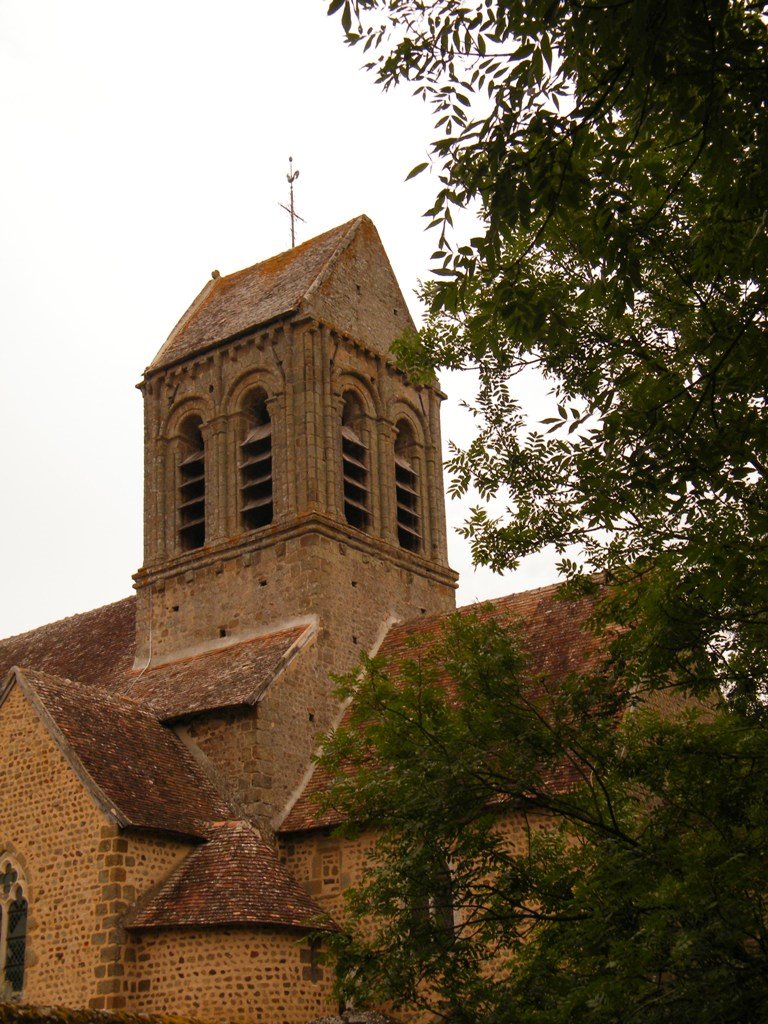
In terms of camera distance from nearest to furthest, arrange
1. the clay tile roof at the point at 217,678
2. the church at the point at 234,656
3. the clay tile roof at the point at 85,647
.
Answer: the church at the point at 234,656, the clay tile roof at the point at 217,678, the clay tile roof at the point at 85,647

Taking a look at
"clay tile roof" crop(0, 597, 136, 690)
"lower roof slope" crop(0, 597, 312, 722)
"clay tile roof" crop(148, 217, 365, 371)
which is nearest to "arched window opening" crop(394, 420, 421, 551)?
"clay tile roof" crop(148, 217, 365, 371)

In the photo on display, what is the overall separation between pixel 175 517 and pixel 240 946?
34.5 feet

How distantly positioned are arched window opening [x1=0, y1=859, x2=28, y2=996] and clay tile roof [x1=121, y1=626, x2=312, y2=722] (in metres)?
3.49

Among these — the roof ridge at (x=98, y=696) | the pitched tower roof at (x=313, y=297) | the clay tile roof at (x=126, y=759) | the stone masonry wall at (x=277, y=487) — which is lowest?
the clay tile roof at (x=126, y=759)

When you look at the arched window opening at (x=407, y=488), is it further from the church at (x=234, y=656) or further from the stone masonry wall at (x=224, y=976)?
the stone masonry wall at (x=224, y=976)

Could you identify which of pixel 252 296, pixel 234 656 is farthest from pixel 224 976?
pixel 252 296

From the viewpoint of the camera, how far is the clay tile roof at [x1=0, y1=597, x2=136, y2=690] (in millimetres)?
25422

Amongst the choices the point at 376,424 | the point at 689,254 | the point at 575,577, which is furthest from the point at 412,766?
the point at 376,424

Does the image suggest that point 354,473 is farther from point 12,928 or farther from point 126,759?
point 12,928

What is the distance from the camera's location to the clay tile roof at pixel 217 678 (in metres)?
20.4

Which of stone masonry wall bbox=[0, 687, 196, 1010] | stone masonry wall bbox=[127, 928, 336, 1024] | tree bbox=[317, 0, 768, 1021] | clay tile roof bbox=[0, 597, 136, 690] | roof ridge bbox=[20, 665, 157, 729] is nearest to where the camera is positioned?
tree bbox=[317, 0, 768, 1021]

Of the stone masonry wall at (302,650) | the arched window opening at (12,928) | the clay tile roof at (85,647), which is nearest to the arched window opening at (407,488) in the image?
the stone masonry wall at (302,650)

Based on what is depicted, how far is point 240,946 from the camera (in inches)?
659

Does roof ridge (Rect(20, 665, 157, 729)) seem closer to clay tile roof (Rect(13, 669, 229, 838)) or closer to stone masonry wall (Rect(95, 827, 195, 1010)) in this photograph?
clay tile roof (Rect(13, 669, 229, 838))
